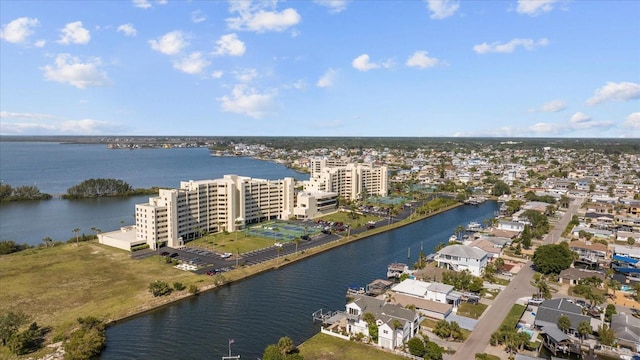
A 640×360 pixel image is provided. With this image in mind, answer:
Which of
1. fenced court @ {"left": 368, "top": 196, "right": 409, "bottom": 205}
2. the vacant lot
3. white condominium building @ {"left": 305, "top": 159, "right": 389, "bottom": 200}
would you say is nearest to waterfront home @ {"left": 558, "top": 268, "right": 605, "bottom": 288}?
the vacant lot

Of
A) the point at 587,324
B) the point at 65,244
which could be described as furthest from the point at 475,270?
the point at 65,244

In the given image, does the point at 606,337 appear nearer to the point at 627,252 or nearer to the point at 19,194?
the point at 627,252

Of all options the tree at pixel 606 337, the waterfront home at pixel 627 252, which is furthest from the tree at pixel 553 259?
the tree at pixel 606 337

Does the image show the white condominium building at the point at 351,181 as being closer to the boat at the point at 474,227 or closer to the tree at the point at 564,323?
the boat at the point at 474,227

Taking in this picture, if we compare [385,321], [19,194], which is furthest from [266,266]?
[19,194]

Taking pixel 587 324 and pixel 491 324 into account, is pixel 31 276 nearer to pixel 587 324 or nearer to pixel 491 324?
pixel 491 324

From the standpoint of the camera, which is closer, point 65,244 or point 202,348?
point 202,348
